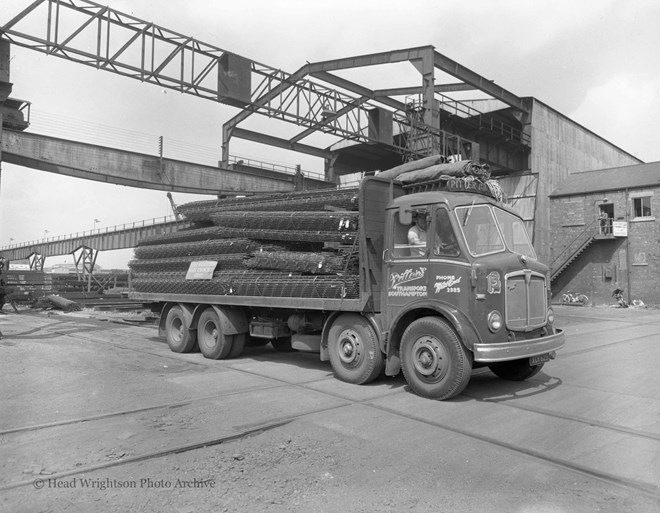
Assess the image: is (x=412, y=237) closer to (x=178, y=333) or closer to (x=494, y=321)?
(x=494, y=321)

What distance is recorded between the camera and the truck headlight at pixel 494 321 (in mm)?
6422

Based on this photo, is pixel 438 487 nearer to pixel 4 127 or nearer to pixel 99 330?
pixel 99 330

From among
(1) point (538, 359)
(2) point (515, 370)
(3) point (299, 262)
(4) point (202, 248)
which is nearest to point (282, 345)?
(4) point (202, 248)

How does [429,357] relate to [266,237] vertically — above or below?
below

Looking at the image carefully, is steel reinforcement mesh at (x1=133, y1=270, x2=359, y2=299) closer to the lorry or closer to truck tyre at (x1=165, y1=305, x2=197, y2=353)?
the lorry

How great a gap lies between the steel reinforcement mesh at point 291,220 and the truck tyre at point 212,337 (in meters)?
1.95

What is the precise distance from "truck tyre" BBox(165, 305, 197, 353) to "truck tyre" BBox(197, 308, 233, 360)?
0.91 ft

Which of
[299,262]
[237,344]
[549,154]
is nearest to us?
[299,262]

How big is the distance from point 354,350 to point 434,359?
1.49m

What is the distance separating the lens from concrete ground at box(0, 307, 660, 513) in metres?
3.80

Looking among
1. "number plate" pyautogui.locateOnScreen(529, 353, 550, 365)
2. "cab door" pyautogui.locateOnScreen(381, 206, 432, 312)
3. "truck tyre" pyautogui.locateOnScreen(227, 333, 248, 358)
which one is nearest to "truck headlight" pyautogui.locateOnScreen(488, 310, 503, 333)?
"cab door" pyautogui.locateOnScreen(381, 206, 432, 312)

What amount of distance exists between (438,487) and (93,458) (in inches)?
122

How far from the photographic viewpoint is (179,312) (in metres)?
11.1

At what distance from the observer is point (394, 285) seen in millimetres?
7410
